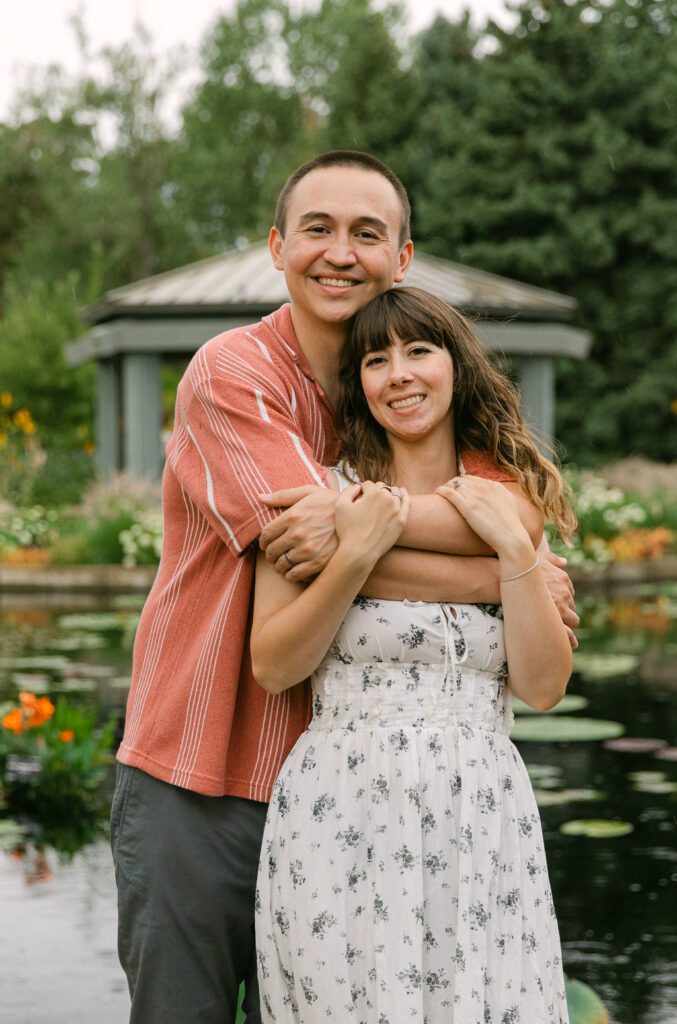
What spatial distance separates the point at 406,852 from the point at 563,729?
5.12 metres

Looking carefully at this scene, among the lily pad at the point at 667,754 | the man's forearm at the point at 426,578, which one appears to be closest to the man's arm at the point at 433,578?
the man's forearm at the point at 426,578

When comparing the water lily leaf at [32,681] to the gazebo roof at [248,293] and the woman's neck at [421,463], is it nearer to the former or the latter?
the woman's neck at [421,463]

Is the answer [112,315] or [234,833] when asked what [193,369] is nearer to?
[234,833]

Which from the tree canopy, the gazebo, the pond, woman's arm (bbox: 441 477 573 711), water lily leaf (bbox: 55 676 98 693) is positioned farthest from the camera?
the tree canopy

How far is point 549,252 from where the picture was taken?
26516mm

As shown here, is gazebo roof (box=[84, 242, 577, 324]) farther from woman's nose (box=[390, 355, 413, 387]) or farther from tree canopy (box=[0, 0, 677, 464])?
woman's nose (box=[390, 355, 413, 387])

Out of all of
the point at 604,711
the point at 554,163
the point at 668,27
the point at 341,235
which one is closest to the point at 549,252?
the point at 554,163

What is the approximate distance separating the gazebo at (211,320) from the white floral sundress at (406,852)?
13606 millimetres

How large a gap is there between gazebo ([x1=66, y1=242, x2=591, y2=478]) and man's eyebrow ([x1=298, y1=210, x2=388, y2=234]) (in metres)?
13.3

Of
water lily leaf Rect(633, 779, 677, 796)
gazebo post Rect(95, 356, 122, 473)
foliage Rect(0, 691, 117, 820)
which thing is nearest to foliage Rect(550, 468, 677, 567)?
gazebo post Rect(95, 356, 122, 473)

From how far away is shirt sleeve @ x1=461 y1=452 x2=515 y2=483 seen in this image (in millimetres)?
2344

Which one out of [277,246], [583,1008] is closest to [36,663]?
[583,1008]

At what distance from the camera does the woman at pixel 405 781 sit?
2.04 metres

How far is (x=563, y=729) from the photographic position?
6992 millimetres
